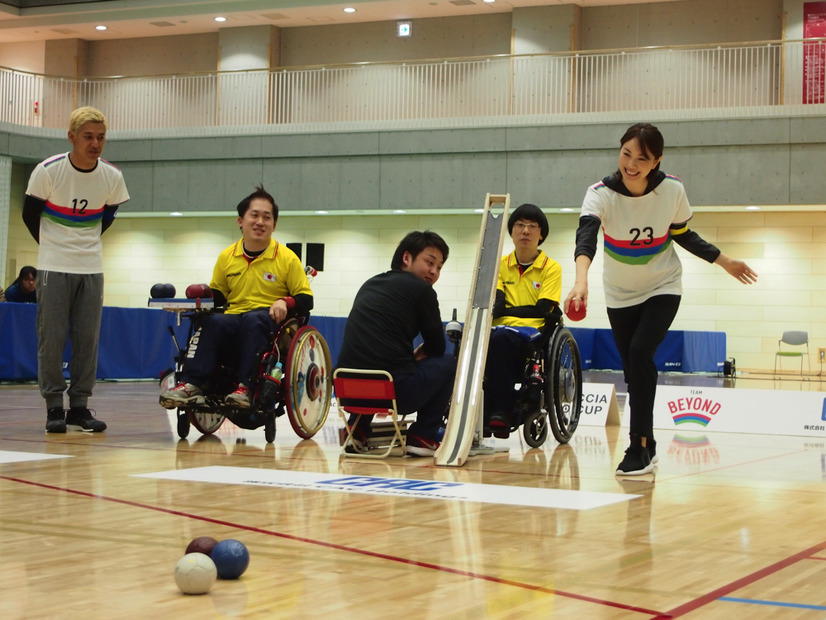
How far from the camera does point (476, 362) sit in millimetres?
5230

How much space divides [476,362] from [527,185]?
14.3 meters

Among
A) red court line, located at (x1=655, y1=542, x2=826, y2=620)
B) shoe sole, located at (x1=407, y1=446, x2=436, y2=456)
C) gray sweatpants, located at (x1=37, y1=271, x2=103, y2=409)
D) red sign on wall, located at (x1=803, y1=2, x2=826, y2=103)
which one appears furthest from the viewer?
red sign on wall, located at (x1=803, y1=2, x2=826, y2=103)

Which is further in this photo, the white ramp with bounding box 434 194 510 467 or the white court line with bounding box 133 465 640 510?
the white ramp with bounding box 434 194 510 467

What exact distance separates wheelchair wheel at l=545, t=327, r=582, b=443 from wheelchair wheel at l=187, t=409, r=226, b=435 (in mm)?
1742

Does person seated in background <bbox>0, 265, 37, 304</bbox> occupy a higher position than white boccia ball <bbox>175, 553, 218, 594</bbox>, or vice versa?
person seated in background <bbox>0, 265, 37, 304</bbox>

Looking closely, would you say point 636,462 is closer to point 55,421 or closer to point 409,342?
point 409,342

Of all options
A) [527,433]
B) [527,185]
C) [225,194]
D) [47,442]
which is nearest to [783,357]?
[527,185]

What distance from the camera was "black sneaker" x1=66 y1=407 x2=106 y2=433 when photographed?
5.80 m

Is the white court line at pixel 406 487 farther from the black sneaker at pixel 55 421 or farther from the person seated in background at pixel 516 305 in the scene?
the black sneaker at pixel 55 421

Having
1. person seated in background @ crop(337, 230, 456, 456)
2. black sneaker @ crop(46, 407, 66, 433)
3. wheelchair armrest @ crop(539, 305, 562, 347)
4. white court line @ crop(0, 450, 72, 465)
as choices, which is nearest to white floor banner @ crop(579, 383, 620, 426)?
wheelchair armrest @ crop(539, 305, 562, 347)

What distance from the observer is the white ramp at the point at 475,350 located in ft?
15.9

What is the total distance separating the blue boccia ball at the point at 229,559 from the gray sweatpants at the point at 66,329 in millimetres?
3745

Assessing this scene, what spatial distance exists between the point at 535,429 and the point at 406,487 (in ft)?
6.13

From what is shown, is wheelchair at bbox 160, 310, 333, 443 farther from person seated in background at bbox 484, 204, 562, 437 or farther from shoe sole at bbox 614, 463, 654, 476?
shoe sole at bbox 614, 463, 654, 476
